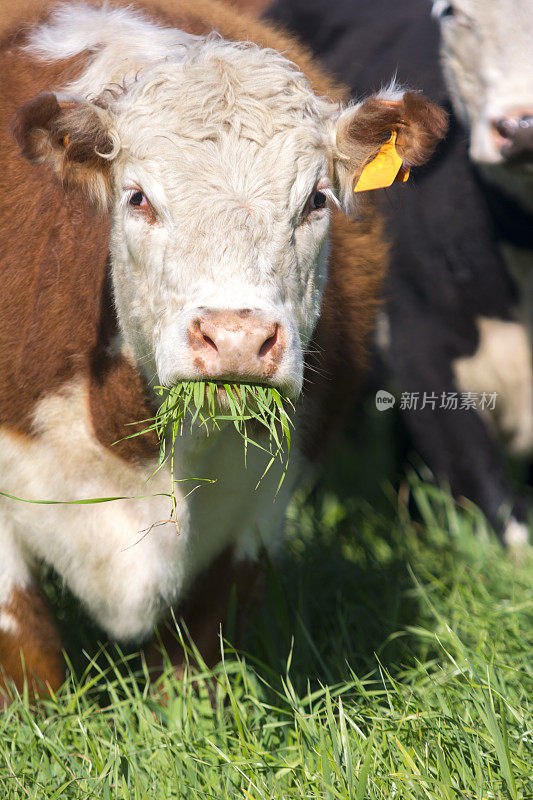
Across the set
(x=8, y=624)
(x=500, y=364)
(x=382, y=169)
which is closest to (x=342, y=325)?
(x=382, y=169)

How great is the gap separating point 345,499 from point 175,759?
2.76 metres

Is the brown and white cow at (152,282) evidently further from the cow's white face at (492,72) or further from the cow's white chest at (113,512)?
A: the cow's white face at (492,72)

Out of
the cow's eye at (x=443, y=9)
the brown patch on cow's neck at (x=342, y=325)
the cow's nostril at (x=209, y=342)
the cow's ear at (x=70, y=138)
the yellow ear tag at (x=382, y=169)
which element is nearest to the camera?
the cow's nostril at (x=209, y=342)

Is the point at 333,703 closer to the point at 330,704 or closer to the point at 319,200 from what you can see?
the point at 330,704

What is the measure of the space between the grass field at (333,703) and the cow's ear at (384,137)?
130 centimetres

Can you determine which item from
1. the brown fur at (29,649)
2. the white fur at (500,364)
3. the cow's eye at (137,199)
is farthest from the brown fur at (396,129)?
the white fur at (500,364)

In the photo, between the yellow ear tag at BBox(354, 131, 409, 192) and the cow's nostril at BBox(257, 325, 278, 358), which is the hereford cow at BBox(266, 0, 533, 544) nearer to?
the yellow ear tag at BBox(354, 131, 409, 192)

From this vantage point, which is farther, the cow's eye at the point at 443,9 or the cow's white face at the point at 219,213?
the cow's eye at the point at 443,9

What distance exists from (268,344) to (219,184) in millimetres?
478

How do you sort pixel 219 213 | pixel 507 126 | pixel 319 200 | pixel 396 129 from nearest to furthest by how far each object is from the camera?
pixel 219 213 → pixel 319 200 → pixel 396 129 → pixel 507 126

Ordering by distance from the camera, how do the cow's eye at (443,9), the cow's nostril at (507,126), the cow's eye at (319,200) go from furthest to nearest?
the cow's eye at (443,9) < the cow's nostril at (507,126) < the cow's eye at (319,200)

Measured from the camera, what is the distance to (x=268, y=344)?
2.33m

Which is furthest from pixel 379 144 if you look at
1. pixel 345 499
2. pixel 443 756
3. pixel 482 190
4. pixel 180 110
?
pixel 345 499

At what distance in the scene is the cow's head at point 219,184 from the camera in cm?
236
